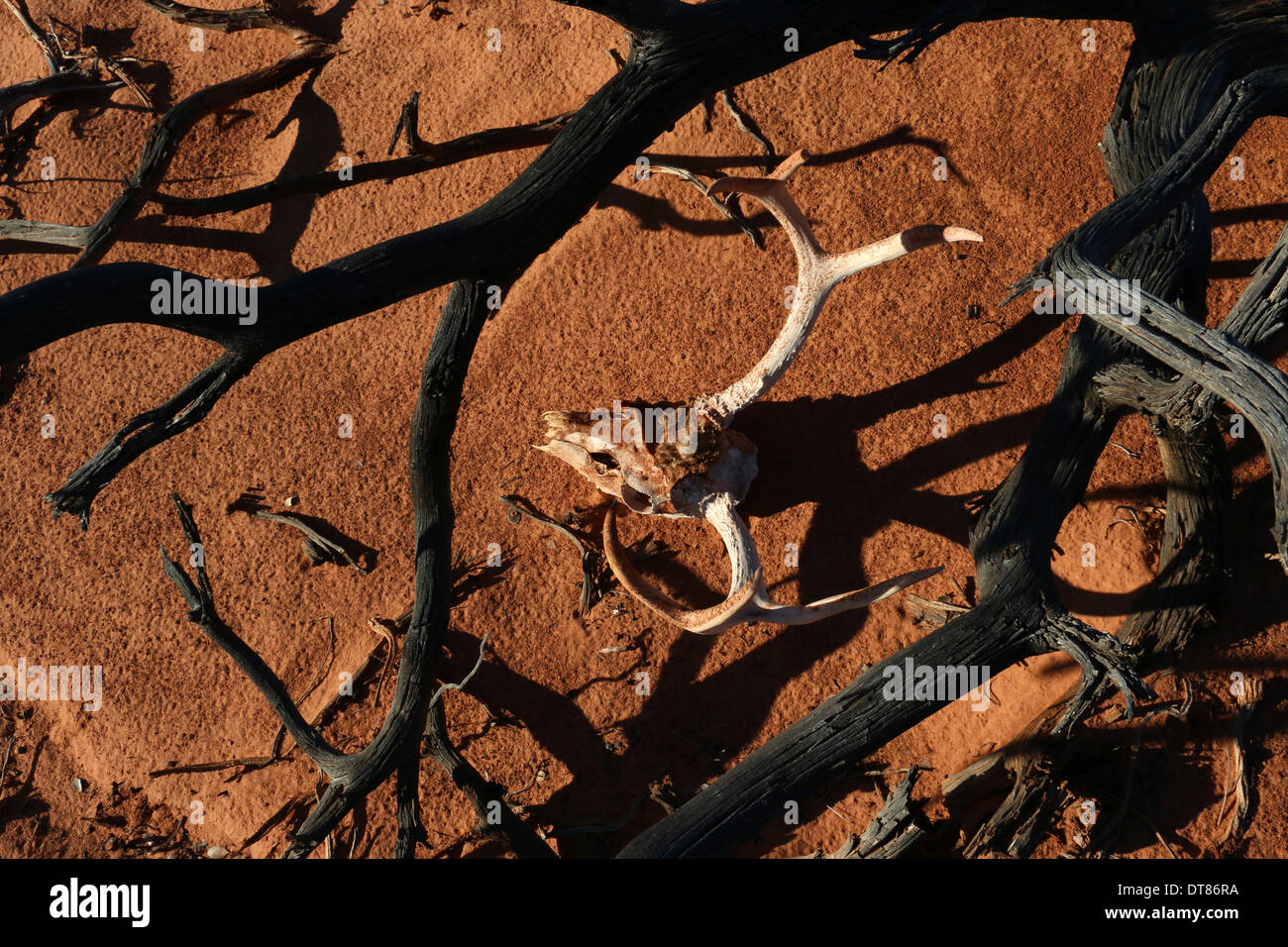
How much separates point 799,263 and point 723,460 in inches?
42.3

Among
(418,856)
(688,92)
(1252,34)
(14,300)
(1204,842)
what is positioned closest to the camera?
(14,300)

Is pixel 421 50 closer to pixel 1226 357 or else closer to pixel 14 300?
pixel 14 300

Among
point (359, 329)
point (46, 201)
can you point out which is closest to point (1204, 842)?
point (359, 329)

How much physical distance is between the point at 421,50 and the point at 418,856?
4753 millimetres

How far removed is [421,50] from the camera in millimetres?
5469

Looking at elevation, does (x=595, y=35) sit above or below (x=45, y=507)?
above

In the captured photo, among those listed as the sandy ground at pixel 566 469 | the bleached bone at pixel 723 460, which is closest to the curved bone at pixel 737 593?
the bleached bone at pixel 723 460

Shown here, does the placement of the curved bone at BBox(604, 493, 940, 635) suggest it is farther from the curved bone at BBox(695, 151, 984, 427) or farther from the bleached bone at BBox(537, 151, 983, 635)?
the curved bone at BBox(695, 151, 984, 427)

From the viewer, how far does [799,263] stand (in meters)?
4.53

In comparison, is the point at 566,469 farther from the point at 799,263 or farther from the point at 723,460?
the point at 799,263

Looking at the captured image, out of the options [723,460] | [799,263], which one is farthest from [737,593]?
[799,263]

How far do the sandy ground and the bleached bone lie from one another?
411mm

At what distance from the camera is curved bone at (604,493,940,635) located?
410 cm

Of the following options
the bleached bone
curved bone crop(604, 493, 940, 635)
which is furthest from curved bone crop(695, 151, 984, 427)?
curved bone crop(604, 493, 940, 635)
